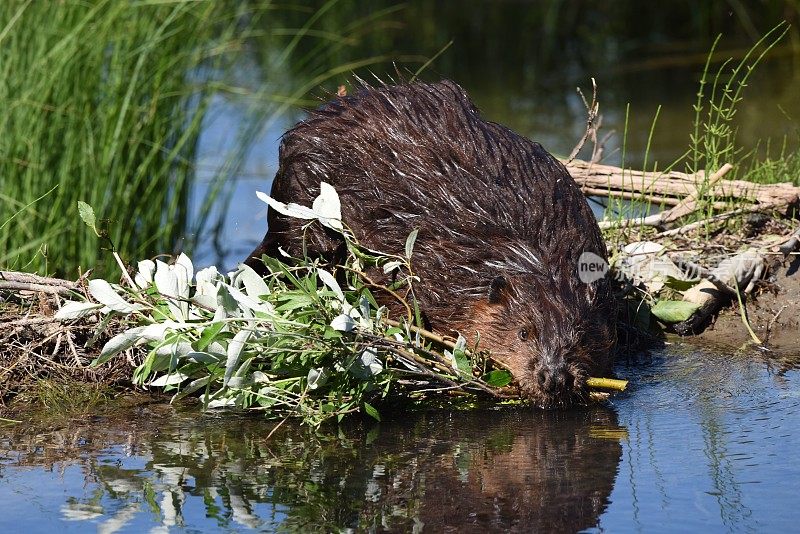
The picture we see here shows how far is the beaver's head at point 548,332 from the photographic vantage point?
3303mm

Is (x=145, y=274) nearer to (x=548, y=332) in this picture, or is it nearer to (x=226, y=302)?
(x=226, y=302)

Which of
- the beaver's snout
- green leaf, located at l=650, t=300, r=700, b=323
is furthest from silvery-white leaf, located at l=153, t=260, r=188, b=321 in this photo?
green leaf, located at l=650, t=300, r=700, b=323

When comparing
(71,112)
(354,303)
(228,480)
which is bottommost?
(228,480)

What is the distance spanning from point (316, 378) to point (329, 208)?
1.97 ft

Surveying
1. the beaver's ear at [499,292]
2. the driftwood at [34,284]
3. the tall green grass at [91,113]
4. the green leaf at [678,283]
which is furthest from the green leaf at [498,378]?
the tall green grass at [91,113]

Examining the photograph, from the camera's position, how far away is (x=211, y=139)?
8.02 meters

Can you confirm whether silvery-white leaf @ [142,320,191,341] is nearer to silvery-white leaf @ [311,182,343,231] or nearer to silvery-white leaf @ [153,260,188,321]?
silvery-white leaf @ [153,260,188,321]

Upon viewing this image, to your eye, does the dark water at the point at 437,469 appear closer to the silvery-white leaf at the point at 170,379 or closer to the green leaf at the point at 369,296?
the silvery-white leaf at the point at 170,379

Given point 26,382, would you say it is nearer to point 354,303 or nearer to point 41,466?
point 41,466

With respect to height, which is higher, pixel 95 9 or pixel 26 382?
pixel 95 9

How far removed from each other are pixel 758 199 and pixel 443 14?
25.6 feet

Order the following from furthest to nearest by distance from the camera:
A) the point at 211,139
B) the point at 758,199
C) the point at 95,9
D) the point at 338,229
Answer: the point at 211,139, the point at 95,9, the point at 758,199, the point at 338,229

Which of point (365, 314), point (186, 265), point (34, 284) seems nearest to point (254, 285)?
point (186, 265)

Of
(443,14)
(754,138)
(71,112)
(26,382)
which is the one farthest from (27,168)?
(443,14)
